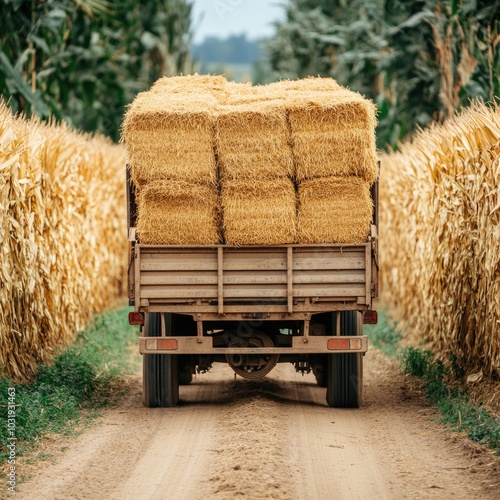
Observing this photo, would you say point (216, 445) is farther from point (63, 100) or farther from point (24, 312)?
point (63, 100)

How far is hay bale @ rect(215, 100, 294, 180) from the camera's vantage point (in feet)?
34.5

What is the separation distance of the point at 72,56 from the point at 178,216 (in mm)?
12118

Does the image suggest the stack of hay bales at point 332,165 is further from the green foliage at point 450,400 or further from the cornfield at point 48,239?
the cornfield at point 48,239

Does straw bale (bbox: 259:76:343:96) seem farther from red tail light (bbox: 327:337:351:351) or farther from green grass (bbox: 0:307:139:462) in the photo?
green grass (bbox: 0:307:139:462)

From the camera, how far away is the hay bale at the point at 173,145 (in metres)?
10.6

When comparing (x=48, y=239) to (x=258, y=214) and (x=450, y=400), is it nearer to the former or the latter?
(x=258, y=214)

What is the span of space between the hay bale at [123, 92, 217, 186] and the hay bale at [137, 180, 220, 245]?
0.53 feet

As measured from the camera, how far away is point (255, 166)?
10508 mm

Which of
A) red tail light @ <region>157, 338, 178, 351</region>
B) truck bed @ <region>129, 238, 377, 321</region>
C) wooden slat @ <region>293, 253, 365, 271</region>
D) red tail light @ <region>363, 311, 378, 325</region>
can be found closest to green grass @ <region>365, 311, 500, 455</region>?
red tail light @ <region>363, 311, 378, 325</region>

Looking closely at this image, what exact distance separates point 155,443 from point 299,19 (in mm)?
33944

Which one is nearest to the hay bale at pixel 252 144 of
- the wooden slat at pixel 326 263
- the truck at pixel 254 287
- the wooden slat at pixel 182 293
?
the truck at pixel 254 287

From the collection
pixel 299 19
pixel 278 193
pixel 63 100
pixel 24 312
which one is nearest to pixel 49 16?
pixel 63 100

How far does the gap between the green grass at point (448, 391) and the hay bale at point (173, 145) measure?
3342 millimetres

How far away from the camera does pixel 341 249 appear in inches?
413
